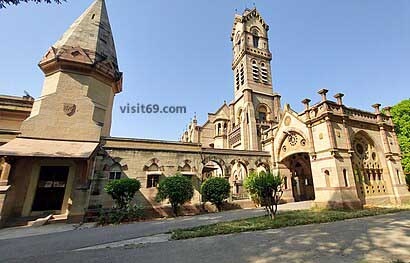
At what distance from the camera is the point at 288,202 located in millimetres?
17000

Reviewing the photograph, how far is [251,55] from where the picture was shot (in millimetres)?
32062

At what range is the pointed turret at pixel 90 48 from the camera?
558 inches

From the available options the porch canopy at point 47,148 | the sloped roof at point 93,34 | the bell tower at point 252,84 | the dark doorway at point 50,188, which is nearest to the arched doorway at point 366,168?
the bell tower at point 252,84

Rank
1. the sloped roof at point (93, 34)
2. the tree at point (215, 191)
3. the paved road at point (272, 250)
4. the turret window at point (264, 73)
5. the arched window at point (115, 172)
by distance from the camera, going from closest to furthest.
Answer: the paved road at point (272, 250), the arched window at point (115, 172), the tree at point (215, 191), the sloped roof at point (93, 34), the turret window at point (264, 73)

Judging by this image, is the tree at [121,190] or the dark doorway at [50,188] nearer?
the tree at [121,190]

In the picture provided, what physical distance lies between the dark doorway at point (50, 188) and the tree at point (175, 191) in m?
6.27

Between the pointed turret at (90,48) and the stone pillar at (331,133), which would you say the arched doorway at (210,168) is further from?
the pointed turret at (90,48)

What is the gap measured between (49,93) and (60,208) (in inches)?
331

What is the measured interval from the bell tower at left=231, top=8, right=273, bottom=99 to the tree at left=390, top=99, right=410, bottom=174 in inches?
621

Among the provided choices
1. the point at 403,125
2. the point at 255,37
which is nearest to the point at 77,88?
the point at 255,37

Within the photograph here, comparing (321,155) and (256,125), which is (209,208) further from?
(256,125)

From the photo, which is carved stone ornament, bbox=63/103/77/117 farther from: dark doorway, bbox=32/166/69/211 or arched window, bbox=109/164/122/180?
arched window, bbox=109/164/122/180

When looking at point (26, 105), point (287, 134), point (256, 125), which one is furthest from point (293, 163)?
point (26, 105)

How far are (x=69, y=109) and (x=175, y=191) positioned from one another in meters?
9.91
